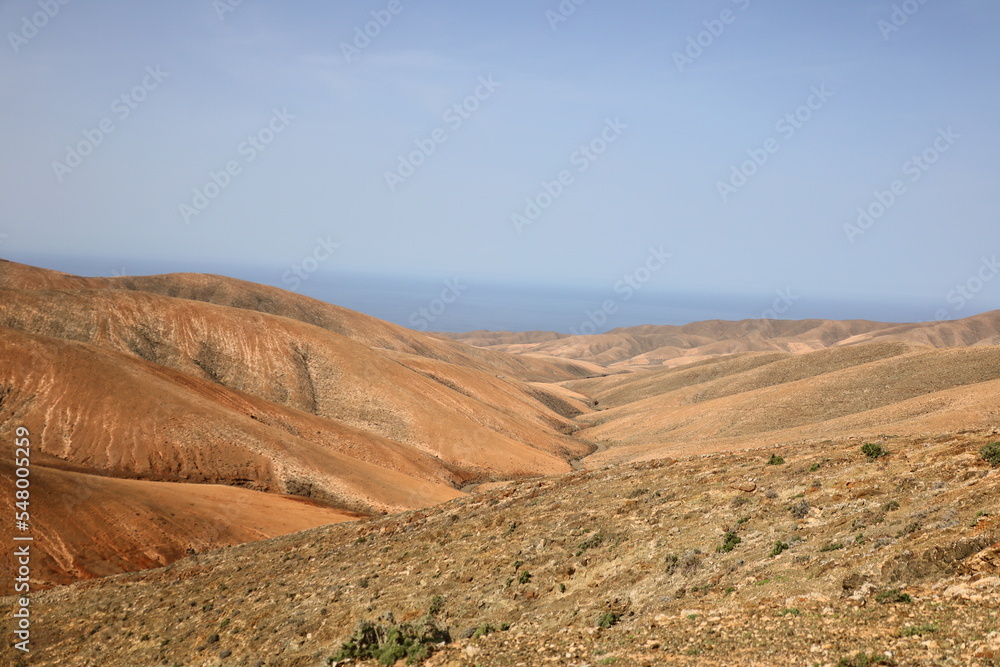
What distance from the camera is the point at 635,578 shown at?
39.8 ft

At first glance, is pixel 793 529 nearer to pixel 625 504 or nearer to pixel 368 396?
pixel 625 504

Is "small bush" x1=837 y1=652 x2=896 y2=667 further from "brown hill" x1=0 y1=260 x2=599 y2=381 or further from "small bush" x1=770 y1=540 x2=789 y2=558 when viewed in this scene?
"brown hill" x1=0 y1=260 x2=599 y2=381

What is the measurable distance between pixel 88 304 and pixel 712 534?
60.0m

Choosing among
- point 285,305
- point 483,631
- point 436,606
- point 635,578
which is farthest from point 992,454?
point 285,305

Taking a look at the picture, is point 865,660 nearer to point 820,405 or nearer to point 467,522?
point 467,522

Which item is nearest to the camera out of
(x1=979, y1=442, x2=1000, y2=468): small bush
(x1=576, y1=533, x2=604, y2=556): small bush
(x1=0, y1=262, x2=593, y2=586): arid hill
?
(x1=979, y1=442, x2=1000, y2=468): small bush

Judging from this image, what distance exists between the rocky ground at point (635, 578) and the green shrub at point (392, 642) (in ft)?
1.11

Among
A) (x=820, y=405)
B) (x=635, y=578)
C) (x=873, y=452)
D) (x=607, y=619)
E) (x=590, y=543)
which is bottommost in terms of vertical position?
(x=820, y=405)

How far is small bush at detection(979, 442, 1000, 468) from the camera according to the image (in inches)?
489

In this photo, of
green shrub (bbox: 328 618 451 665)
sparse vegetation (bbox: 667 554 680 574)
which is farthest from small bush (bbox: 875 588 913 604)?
green shrub (bbox: 328 618 451 665)

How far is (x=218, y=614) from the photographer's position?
51.4 ft

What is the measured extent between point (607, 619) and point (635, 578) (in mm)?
1831

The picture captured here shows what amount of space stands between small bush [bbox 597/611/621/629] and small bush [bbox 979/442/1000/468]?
8.28 metres

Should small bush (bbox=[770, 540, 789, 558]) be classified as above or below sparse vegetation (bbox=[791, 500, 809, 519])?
below
